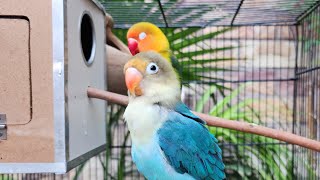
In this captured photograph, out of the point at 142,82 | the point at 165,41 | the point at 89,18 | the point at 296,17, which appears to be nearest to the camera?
the point at 142,82

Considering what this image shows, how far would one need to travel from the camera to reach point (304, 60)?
1428 mm

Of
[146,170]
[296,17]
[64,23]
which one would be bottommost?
[146,170]

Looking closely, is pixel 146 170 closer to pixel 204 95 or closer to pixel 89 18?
pixel 89 18

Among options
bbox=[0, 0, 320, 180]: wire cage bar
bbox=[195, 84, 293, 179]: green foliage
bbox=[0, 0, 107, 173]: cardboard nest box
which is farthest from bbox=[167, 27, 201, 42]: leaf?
bbox=[0, 0, 107, 173]: cardboard nest box

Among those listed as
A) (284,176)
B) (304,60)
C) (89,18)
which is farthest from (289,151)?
(89,18)

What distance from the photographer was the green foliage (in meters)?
1.43

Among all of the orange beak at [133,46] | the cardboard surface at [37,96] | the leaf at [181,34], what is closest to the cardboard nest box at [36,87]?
the cardboard surface at [37,96]

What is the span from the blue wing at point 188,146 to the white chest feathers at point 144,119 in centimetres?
1

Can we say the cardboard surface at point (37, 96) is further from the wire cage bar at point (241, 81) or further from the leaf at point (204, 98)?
the leaf at point (204, 98)

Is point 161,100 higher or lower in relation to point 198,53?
lower

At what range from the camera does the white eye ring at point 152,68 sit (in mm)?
588

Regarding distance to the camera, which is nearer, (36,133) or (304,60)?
(36,133)

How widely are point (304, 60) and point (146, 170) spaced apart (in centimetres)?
99

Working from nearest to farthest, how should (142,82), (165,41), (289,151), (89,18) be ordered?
(142,82)
(89,18)
(165,41)
(289,151)
